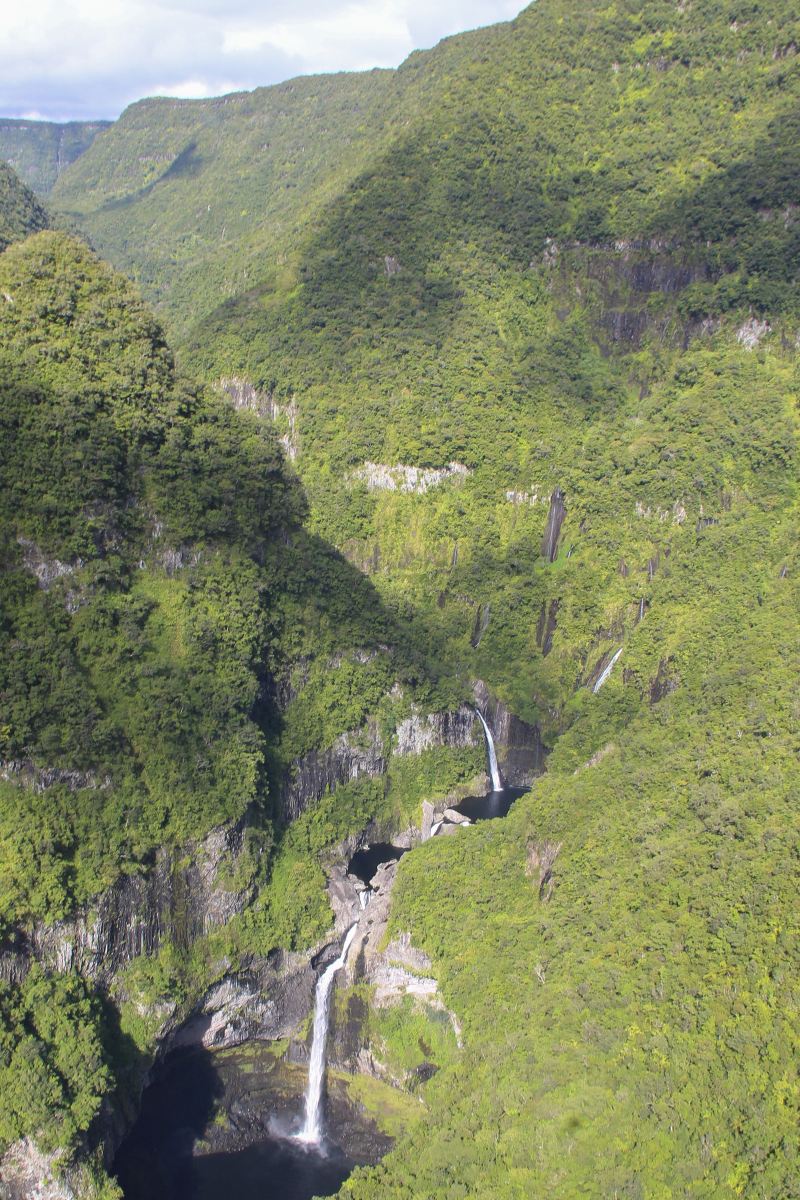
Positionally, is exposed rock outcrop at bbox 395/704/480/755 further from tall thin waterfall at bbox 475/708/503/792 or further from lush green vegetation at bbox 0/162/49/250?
lush green vegetation at bbox 0/162/49/250

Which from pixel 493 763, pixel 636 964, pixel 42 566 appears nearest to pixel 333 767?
pixel 493 763

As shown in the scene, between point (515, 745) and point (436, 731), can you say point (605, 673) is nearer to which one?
point (515, 745)

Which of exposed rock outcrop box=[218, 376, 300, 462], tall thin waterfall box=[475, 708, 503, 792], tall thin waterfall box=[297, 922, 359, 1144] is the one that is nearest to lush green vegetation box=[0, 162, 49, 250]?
exposed rock outcrop box=[218, 376, 300, 462]

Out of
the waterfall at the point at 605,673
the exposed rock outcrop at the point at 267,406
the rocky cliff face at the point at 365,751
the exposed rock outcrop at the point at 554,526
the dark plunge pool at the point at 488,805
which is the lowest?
the dark plunge pool at the point at 488,805

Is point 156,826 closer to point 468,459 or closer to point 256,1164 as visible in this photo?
point 256,1164

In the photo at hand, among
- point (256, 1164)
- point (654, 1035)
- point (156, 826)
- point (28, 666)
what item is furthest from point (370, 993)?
point (28, 666)

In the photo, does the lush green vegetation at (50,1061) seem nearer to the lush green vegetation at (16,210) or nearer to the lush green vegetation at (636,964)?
the lush green vegetation at (636,964)

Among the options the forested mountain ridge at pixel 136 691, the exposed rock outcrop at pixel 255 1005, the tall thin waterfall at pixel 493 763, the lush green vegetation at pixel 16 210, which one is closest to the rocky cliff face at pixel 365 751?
the forested mountain ridge at pixel 136 691
